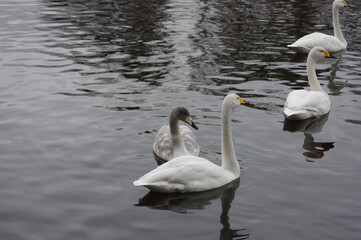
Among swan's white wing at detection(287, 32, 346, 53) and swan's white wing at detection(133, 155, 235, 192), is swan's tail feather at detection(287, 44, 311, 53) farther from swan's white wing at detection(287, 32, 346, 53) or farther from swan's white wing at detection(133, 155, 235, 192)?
swan's white wing at detection(133, 155, 235, 192)

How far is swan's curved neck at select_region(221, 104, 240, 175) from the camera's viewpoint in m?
9.63

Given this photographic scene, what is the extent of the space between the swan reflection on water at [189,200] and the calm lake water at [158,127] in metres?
0.03

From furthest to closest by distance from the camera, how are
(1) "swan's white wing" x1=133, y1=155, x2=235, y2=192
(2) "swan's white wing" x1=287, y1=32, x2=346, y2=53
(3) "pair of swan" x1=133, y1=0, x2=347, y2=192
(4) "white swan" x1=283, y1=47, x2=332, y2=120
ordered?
(2) "swan's white wing" x1=287, y1=32, x2=346, y2=53
(4) "white swan" x1=283, y1=47, x2=332, y2=120
(3) "pair of swan" x1=133, y1=0, x2=347, y2=192
(1) "swan's white wing" x1=133, y1=155, x2=235, y2=192

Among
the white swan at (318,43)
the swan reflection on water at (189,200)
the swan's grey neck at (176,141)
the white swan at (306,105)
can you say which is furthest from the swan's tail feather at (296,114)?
the white swan at (318,43)

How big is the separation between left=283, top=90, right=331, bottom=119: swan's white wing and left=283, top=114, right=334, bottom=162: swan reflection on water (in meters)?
0.12

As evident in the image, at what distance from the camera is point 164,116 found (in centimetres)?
1255

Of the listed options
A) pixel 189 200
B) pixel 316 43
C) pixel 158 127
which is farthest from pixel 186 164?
pixel 316 43

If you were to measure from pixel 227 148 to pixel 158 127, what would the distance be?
2.63m

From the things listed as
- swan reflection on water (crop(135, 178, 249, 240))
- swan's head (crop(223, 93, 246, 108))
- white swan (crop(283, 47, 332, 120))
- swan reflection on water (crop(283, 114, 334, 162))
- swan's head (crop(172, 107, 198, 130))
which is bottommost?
swan reflection on water (crop(283, 114, 334, 162))

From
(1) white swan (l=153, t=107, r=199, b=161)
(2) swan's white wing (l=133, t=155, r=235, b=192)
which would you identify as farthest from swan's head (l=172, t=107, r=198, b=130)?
(2) swan's white wing (l=133, t=155, r=235, b=192)

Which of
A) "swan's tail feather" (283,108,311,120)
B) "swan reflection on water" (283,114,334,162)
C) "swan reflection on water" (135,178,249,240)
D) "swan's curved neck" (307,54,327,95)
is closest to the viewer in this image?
"swan reflection on water" (135,178,249,240)

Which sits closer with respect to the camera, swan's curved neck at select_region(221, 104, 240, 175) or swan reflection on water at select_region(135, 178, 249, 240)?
swan reflection on water at select_region(135, 178, 249, 240)

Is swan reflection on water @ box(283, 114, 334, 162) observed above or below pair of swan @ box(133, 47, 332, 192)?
below

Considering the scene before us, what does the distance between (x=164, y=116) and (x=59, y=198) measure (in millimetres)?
3965
